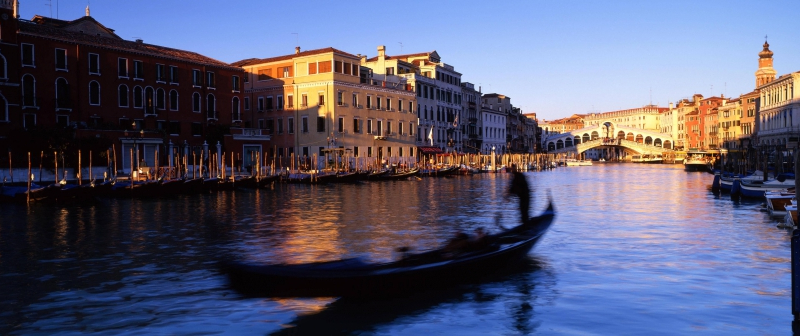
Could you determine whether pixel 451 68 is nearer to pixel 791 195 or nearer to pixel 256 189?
pixel 256 189

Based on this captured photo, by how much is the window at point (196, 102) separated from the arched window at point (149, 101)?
7.15 feet

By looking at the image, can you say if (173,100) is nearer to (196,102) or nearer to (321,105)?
(196,102)

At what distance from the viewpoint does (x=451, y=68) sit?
52219mm

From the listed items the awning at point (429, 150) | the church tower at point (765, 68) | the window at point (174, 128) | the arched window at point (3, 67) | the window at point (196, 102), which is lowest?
the awning at point (429, 150)

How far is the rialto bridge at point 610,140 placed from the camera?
84.1m

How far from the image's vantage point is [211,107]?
107 ft

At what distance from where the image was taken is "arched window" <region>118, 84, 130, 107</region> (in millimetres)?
28312

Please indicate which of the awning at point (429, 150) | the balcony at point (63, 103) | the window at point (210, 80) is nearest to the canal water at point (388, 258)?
the balcony at point (63, 103)

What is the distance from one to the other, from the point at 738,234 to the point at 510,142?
59.8 m

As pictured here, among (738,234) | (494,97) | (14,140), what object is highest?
(494,97)

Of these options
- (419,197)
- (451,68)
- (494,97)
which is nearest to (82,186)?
(419,197)

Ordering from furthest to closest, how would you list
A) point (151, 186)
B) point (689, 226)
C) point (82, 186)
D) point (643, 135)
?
point (643, 135) → point (151, 186) → point (82, 186) → point (689, 226)

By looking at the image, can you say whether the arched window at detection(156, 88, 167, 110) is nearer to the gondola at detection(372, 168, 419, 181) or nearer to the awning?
the gondola at detection(372, 168, 419, 181)

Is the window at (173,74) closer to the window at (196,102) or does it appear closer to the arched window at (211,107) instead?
the window at (196,102)
